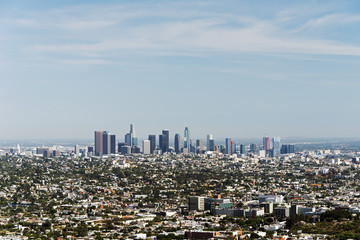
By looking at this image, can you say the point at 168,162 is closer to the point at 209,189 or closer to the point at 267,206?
the point at 209,189

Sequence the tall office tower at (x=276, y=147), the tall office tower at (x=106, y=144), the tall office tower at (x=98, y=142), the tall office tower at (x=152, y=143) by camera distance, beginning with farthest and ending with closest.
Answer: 1. the tall office tower at (x=276, y=147)
2. the tall office tower at (x=152, y=143)
3. the tall office tower at (x=98, y=142)
4. the tall office tower at (x=106, y=144)

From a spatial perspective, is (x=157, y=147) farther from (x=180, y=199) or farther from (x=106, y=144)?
(x=180, y=199)

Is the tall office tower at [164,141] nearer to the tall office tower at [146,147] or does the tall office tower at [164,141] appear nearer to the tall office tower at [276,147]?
the tall office tower at [146,147]

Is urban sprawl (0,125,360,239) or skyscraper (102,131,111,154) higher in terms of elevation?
skyscraper (102,131,111,154)

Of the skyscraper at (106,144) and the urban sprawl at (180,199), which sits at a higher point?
the skyscraper at (106,144)

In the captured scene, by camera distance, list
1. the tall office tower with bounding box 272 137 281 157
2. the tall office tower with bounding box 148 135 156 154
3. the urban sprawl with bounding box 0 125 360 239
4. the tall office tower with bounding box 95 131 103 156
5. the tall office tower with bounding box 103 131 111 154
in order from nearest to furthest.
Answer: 1. the urban sprawl with bounding box 0 125 360 239
2. the tall office tower with bounding box 103 131 111 154
3. the tall office tower with bounding box 95 131 103 156
4. the tall office tower with bounding box 148 135 156 154
5. the tall office tower with bounding box 272 137 281 157

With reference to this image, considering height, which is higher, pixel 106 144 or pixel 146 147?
pixel 106 144

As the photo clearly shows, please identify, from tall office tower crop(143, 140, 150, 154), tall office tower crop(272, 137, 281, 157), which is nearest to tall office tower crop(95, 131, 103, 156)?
tall office tower crop(143, 140, 150, 154)

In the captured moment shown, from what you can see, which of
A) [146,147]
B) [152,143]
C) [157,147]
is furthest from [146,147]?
[157,147]

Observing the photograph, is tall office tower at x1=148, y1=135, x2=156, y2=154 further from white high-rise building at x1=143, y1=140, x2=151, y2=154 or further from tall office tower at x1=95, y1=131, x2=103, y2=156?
tall office tower at x1=95, y1=131, x2=103, y2=156

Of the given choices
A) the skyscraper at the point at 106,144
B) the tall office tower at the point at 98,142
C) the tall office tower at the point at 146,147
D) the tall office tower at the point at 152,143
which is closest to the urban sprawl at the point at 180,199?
the skyscraper at the point at 106,144

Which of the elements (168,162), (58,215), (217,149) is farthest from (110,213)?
(217,149)
